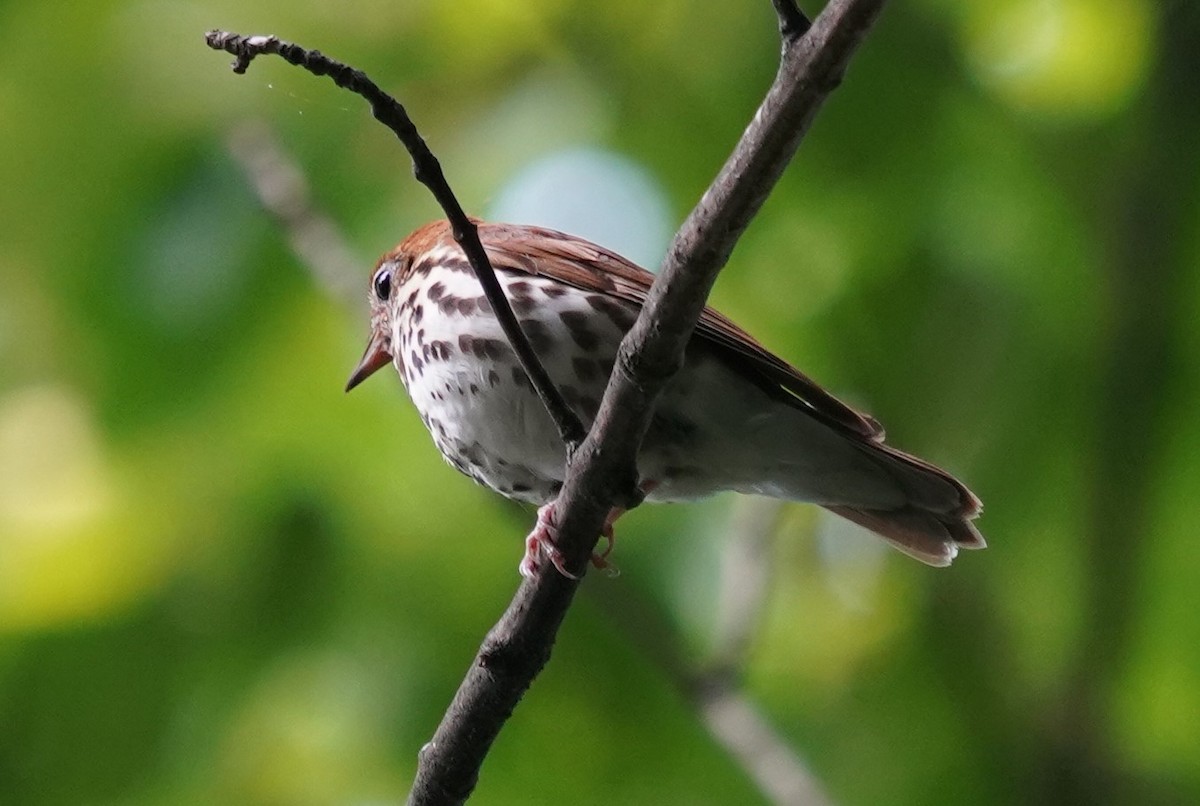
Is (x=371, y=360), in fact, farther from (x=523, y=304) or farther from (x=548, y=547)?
(x=548, y=547)

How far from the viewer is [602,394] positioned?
3.70 meters

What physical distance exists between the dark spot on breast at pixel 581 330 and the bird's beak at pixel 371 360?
1092 mm

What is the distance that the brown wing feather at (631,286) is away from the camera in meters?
3.57

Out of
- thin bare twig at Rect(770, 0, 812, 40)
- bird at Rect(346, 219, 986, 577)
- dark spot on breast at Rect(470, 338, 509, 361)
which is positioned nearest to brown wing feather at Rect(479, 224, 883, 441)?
bird at Rect(346, 219, 986, 577)

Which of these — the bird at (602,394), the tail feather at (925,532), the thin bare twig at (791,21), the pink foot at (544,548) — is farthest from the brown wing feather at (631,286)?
the thin bare twig at (791,21)

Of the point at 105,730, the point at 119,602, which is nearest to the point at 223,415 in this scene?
the point at 119,602

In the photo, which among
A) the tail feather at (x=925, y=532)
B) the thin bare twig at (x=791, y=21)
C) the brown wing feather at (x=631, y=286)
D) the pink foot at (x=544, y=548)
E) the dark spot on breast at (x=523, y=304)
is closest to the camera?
the thin bare twig at (x=791, y=21)

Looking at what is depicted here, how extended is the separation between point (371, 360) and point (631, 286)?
120 centimetres

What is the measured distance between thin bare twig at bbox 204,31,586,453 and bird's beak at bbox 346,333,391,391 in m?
1.85

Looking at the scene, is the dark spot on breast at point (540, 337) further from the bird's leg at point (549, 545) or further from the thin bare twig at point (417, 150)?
the thin bare twig at point (417, 150)

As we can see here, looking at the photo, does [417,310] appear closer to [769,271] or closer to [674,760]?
[769,271]

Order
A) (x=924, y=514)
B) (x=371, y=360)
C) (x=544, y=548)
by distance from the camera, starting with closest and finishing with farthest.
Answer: (x=544, y=548) → (x=924, y=514) → (x=371, y=360)

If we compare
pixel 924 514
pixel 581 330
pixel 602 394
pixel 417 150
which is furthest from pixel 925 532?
pixel 417 150

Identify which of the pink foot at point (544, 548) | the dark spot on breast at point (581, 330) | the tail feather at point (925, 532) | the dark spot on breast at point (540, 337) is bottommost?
the pink foot at point (544, 548)
